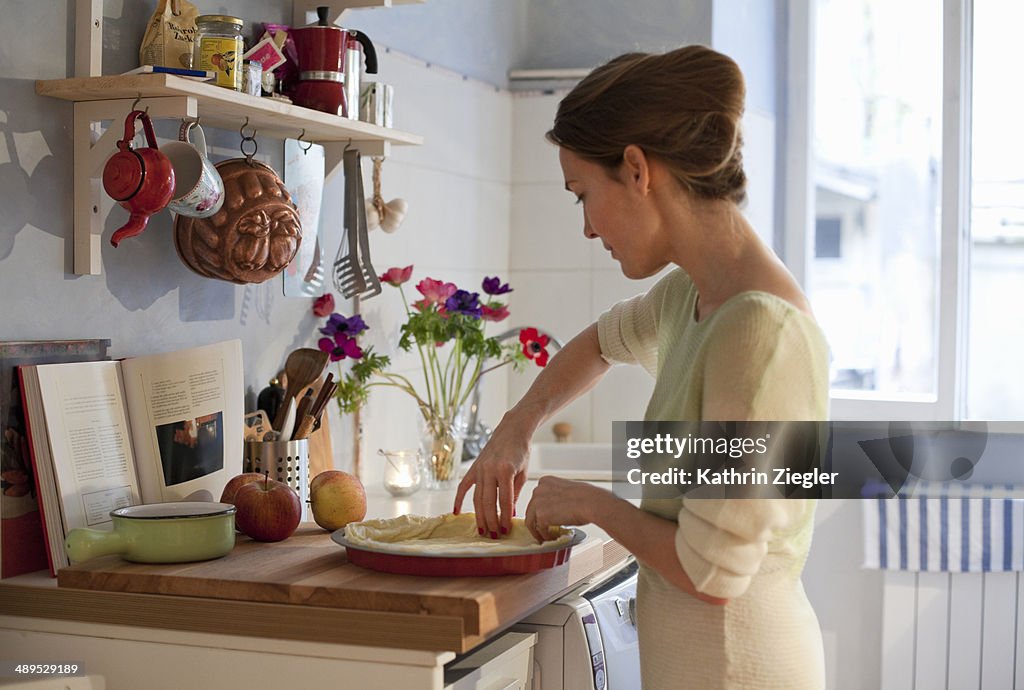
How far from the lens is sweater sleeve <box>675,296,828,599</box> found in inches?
43.1

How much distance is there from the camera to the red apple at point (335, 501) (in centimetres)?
166

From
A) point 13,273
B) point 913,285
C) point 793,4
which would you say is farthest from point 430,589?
point 793,4

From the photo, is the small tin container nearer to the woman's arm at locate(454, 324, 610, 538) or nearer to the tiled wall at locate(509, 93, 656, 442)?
the woman's arm at locate(454, 324, 610, 538)

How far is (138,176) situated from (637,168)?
678 mm

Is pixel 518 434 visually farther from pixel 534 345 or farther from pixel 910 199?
pixel 910 199

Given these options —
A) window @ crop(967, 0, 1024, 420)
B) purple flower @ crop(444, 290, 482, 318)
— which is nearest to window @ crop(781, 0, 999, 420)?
window @ crop(967, 0, 1024, 420)

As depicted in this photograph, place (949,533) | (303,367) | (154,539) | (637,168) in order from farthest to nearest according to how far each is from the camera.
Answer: (949,533) → (303,367) → (154,539) → (637,168)

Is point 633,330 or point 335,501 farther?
point 335,501

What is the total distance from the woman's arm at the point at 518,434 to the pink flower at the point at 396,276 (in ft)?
2.58

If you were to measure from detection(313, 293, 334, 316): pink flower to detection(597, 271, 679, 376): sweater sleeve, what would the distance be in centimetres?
76

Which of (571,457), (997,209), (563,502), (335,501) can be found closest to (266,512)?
(335,501)

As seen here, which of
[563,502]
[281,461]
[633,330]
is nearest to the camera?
[563,502]

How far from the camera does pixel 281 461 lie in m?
1.88

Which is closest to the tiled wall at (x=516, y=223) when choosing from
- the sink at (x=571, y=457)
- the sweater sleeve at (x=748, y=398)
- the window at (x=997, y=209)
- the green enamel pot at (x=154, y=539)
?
the sink at (x=571, y=457)
